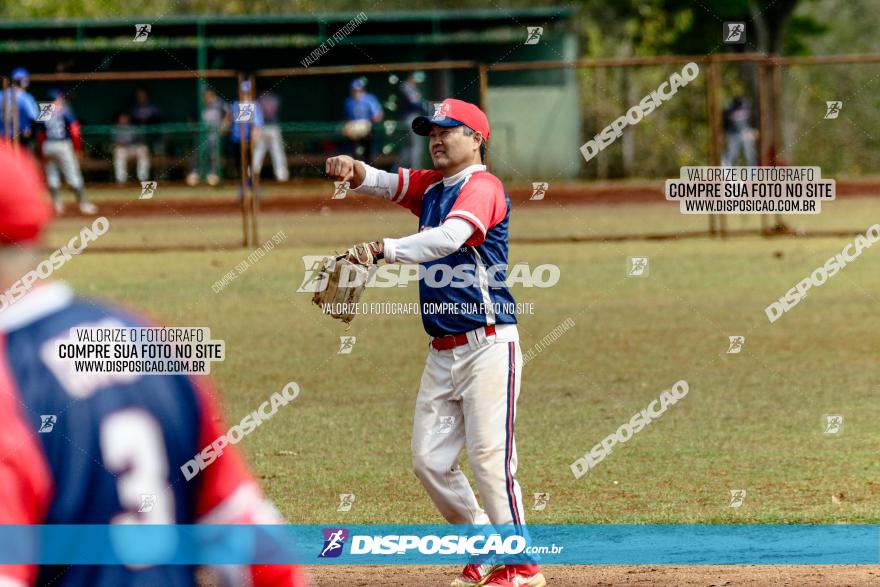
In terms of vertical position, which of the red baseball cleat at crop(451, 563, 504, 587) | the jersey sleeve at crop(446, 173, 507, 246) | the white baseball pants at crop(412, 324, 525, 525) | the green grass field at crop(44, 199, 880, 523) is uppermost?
the jersey sleeve at crop(446, 173, 507, 246)

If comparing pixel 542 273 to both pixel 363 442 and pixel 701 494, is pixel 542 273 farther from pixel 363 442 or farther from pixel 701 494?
pixel 701 494

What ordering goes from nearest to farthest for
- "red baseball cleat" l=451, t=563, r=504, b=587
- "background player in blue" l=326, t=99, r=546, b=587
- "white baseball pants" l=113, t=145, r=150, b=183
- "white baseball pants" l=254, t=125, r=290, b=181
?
"background player in blue" l=326, t=99, r=546, b=587 → "red baseball cleat" l=451, t=563, r=504, b=587 → "white baseball pants" l=254, t=125, r=290, b=181 → "white baseball pants" l=113, t=145, r=150, b=183

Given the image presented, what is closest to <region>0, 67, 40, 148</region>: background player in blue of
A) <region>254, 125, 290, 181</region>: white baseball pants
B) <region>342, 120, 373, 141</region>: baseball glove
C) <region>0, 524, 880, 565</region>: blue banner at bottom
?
<region>342, 120, 373, 141</region>: baseball glove

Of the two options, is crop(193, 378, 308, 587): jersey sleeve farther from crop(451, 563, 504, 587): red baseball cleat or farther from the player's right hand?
the player's right hand

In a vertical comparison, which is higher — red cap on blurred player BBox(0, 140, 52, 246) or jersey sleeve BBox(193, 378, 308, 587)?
red cap on blurred player BBox(0, 140, 52, 246)

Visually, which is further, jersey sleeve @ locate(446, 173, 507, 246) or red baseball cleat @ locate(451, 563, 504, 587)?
red baseball cleat @ locate(451, 563, 504, 587)

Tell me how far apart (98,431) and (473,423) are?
3821 mm

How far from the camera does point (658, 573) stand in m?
6.80

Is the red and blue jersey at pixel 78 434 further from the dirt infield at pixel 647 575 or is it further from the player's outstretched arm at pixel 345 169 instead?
the dirt infield at pixel 647 575

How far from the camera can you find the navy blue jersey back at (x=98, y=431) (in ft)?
7.99

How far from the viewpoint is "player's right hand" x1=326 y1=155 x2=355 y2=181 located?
A: 6.58 m

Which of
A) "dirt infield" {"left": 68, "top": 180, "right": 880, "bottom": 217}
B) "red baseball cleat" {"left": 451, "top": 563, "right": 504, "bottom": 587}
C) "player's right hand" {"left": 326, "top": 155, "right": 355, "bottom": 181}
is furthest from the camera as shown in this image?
"dirt infield" {"left": 68, "top": 180, "right": 880, "bottom": 217}

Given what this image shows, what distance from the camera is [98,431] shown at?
7.99 feet

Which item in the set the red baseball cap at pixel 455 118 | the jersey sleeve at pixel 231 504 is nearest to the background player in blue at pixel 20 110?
the red baseball cap at pixel 455 118
